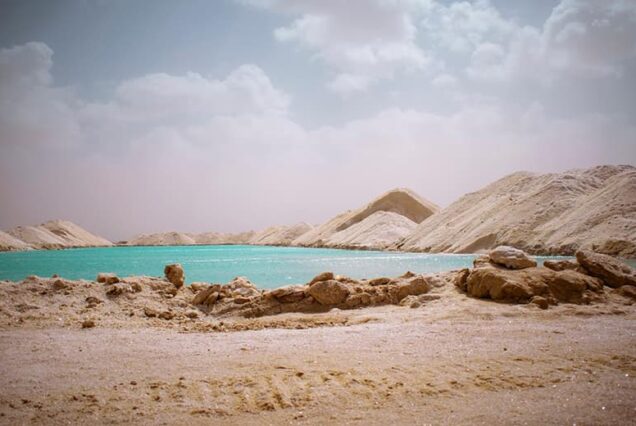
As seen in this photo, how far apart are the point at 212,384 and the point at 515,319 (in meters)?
6.39

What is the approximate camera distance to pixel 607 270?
38.3 feet

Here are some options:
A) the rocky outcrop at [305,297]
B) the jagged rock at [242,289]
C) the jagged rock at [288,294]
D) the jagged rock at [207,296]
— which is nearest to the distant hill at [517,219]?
the rocky outcrop at [305,297]

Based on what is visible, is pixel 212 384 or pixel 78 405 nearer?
pixel 78 405

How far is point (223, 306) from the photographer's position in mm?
11344

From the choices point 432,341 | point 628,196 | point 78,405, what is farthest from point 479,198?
point 78,405

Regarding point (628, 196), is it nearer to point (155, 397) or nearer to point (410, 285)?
point (410, 285)

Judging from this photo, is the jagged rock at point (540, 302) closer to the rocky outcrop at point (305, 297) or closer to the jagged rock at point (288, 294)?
the rocky outcrop at point (305, 297)

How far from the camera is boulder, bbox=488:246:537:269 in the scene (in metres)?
11.9

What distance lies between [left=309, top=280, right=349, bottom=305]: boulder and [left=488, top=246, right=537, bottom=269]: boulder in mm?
4320

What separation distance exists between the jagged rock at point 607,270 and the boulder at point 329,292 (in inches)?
260

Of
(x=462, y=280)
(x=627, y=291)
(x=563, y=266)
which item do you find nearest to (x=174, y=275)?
(x=462, y=280)

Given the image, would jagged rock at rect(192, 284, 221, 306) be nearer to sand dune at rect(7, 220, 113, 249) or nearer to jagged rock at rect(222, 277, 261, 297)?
jagged rock at rect(222, 277, 261, 297)

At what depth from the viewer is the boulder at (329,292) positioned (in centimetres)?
1130

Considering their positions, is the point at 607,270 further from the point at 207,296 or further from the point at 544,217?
the point at 544,217
